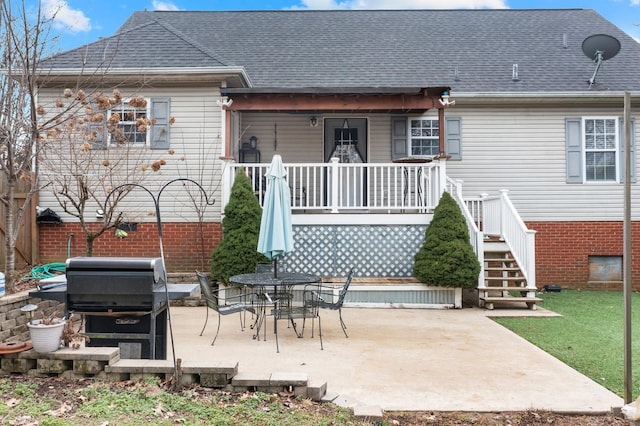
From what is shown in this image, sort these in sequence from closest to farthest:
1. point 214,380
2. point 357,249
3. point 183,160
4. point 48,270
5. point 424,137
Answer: point 214,380 → point 48,270 → point 357,249 → point 183,160 → point 424,137

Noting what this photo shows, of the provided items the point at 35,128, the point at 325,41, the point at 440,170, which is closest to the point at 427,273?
the point at 440,170

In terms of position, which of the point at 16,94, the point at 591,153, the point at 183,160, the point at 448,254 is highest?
the point at 16,94

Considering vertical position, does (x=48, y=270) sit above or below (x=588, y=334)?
above

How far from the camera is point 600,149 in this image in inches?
436

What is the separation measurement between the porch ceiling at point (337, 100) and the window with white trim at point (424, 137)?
2.18 m

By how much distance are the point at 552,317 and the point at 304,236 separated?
4.42 meters

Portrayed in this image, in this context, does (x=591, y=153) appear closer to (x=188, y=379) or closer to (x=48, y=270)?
(x=188, y=379)

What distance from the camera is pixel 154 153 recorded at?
A: 9.89 m

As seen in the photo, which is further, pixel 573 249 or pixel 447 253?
pixel 573 249

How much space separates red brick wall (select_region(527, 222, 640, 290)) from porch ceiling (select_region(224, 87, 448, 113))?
4313mm

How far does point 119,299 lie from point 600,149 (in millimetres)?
10900

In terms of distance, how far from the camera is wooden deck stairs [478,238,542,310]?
28.0 ft

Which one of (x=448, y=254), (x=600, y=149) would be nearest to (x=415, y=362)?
(x=448, y=254)

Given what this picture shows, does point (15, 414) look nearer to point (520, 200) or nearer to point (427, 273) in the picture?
point (427, 273)
